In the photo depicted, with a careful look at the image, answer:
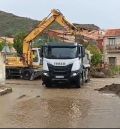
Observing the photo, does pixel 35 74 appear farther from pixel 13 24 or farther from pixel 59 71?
pixel 13 24

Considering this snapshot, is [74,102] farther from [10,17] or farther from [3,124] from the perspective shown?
[10,17]

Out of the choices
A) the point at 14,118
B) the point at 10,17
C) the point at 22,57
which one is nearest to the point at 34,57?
the point at 22,57

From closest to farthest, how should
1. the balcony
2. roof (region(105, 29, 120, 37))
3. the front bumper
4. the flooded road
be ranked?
the flooded road < the front bumper < the balcony < roof (region(105, 29, 120, 37))

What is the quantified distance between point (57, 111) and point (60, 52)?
11.9m

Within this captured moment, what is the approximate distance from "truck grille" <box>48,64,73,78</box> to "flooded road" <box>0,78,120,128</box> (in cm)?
487

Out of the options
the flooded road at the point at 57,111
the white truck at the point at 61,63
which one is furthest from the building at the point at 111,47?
the flooded road at the point at 57,111

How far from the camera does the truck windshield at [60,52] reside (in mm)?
29000

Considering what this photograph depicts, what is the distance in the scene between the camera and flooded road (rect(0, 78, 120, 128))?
14469mm

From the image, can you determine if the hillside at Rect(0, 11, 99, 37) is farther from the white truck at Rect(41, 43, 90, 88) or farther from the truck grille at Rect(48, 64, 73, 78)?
the truck grille at Rect(48, 64, 73, 78)

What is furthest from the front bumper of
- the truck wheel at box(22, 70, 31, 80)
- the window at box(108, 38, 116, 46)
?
the window at box(108, 38, 116, 46)

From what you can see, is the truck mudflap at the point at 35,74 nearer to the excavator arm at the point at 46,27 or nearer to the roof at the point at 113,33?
the excavator arm at the point at 46,27

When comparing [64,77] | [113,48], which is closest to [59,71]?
[64,77]

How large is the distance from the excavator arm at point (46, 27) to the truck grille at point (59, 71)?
264 inches

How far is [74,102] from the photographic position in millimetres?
20688
